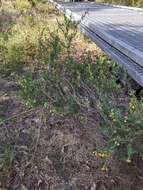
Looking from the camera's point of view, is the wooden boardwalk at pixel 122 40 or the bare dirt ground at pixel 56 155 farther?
the wooden boardwalk at pixel 122 40

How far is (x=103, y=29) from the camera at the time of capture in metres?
5.99

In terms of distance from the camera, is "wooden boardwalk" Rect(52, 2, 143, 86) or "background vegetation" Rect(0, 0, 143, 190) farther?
"wooden boardwalk" Rect(52, 2, 143, 86)

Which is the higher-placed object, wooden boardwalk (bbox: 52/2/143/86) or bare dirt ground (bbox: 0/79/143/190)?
wooden boardwalk (bbox: 52/2/143/86)

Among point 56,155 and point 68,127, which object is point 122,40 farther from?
point 56,155

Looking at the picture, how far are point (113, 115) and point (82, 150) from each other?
47 cm

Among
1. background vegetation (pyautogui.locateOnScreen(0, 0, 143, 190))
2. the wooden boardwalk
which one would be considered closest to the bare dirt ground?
background vegetation (pyautogui.locateOnScreen(0, 0, 143, 190))

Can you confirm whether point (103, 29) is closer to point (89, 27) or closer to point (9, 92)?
point (89, 27)

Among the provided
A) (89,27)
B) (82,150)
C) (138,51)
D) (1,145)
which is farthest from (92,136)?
(89,27)

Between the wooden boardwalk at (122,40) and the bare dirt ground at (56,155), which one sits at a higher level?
the wooden boardwalk at (122,40)

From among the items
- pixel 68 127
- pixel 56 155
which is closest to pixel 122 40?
pixel 68 127

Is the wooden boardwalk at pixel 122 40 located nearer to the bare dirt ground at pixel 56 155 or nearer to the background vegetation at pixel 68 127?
the background vegetation at pixel 68 127

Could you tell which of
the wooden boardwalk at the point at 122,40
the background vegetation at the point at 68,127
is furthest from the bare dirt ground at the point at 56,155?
the wooden boardwalk at the point at 122,40

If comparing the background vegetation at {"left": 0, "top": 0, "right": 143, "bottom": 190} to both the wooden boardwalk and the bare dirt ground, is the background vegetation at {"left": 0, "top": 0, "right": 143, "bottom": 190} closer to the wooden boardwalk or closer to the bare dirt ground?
the bare dirt ground

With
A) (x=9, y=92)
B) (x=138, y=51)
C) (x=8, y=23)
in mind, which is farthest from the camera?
(x=8, y=23)
